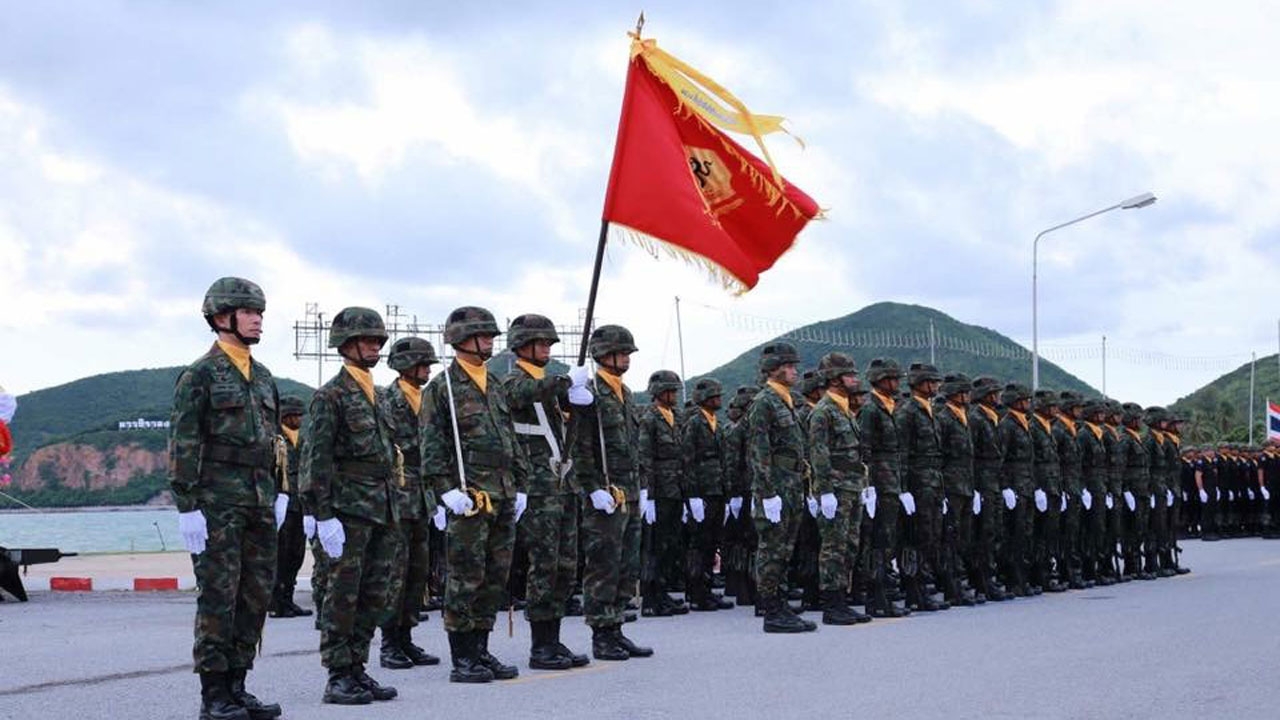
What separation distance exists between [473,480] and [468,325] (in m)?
0.96

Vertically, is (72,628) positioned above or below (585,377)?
below

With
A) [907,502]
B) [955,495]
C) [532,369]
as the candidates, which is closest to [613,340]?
[532,369]

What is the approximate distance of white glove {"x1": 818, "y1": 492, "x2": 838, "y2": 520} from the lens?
38.2 feet

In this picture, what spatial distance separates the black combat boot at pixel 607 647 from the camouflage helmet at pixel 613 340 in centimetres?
188

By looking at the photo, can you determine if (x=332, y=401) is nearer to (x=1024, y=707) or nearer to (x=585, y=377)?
(x=585, y=377)

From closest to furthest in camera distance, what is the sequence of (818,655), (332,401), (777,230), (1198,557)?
(332,401)
(818,655)
(777,230)
(1198,557)

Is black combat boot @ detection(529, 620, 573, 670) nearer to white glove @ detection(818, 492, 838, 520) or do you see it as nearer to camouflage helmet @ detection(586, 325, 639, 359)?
camouflage helmet @ detection(586, 325, 639, 359)

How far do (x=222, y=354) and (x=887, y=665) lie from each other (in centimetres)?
437

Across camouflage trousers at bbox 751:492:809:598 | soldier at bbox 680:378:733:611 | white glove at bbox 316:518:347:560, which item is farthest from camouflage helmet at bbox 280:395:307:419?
white glove at bbox 316:518:347:560

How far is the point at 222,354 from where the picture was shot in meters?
7.38

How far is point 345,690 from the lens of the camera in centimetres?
768

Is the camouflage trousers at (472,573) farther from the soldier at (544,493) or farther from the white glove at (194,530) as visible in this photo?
the white glove at (194,530)

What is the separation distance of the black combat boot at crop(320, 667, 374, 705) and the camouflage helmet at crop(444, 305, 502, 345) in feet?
6.94

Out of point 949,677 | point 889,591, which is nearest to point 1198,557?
point 889,591
